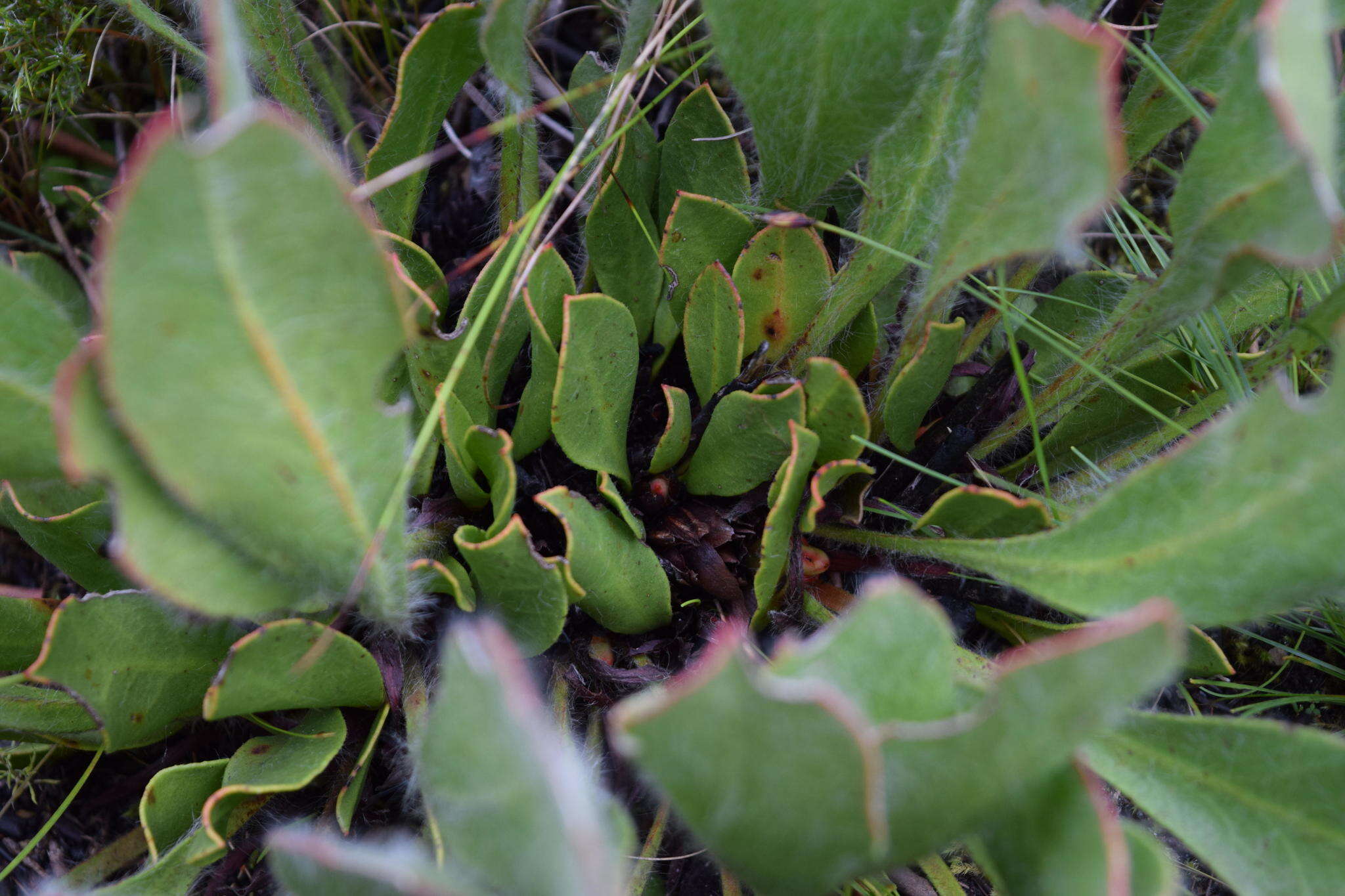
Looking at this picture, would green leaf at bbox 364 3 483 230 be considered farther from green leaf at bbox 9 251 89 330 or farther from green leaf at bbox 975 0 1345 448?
green leaf at bbox 975 0 1345 448

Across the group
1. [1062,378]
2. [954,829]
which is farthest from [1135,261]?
[954,829]

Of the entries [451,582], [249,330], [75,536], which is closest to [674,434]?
[451,582]

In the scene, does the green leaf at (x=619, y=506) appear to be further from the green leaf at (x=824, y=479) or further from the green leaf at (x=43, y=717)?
the green leaf at (x=43, y=717)

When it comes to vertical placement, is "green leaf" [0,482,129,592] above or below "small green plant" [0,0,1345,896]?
below

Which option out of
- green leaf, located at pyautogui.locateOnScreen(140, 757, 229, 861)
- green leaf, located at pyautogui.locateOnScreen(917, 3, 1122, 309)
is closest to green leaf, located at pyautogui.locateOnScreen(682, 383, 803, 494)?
green leaf, located at pyautogui.locateOnScreen(917, 3, 1122, 309)

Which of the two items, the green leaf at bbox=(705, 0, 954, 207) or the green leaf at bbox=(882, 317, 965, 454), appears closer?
the green leaf at bbox=(705, 0, 954, 207)

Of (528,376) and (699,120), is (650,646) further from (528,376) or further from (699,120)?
(699,120)
